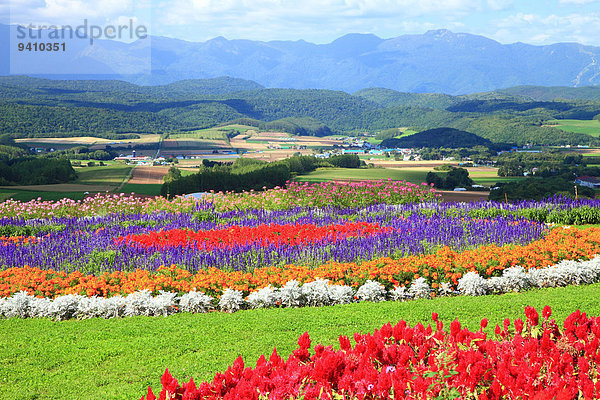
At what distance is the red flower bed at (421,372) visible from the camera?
12.2 ft

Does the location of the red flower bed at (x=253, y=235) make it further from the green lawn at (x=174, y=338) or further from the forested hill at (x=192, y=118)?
the forested hill at (x=192, y=118)

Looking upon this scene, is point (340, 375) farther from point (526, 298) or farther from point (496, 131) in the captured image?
point (496, 131)

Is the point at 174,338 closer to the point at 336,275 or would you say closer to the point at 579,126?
the point at 336,275

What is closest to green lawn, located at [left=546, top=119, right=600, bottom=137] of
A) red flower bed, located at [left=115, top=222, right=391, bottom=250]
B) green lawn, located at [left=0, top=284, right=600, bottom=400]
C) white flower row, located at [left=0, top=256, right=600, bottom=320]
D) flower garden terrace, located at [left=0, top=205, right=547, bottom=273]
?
flower garden terrace, located at [left=0, top=205, right=547, bottom=273]

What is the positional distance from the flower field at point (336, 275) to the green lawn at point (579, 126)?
416ft

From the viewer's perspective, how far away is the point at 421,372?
4.21 m

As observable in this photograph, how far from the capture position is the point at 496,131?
132625 mm

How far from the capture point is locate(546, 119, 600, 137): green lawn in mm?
127744

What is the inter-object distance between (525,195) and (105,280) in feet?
55.2

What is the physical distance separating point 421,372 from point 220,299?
4099 millimetres

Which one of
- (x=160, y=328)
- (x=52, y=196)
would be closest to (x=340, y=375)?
(x=160, y=328)

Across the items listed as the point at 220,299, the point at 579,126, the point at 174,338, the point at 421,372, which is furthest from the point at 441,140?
the point at 421,372

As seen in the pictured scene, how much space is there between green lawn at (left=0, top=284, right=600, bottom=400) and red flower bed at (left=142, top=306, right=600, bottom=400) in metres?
1.53

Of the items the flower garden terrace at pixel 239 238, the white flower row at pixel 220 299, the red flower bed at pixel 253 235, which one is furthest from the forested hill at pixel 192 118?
the white flower row at pixel 220 299
